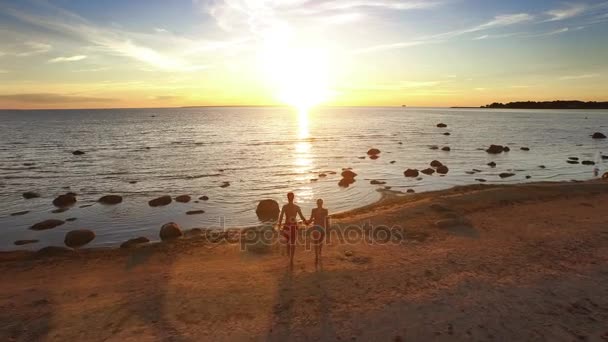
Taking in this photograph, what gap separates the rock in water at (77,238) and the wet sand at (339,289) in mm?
2113

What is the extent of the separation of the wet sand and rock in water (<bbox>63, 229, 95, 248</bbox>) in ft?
6.93

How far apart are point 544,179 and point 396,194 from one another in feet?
56.7

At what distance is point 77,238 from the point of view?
19.0 m

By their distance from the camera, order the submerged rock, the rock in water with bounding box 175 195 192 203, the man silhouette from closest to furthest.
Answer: the man silhouette
the submerged rock
the rock in water with bounding box 175 195 192 203

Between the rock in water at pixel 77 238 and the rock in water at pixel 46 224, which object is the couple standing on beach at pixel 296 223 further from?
the rock in water at pixel 46 224

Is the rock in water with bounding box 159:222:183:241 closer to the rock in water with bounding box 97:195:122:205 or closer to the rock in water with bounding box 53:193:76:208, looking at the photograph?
the rock in water with bounding box 97:195:122:205

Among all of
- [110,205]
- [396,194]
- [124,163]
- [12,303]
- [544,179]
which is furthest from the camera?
[124,163]

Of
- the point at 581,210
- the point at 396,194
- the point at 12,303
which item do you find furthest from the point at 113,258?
the point at 581,210

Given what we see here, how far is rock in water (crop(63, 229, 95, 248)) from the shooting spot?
18812 mm

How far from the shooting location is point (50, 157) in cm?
5353

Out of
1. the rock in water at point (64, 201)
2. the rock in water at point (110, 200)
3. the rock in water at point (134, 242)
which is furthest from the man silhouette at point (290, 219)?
the rock in water at point (64, 201)

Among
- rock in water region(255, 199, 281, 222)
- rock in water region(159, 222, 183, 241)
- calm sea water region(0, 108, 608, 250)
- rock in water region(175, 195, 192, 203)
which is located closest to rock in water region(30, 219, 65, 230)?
calm sea water region(0, 108, 608, 250)

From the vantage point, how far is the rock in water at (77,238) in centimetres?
1881

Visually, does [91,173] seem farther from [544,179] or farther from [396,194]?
[544,179]
